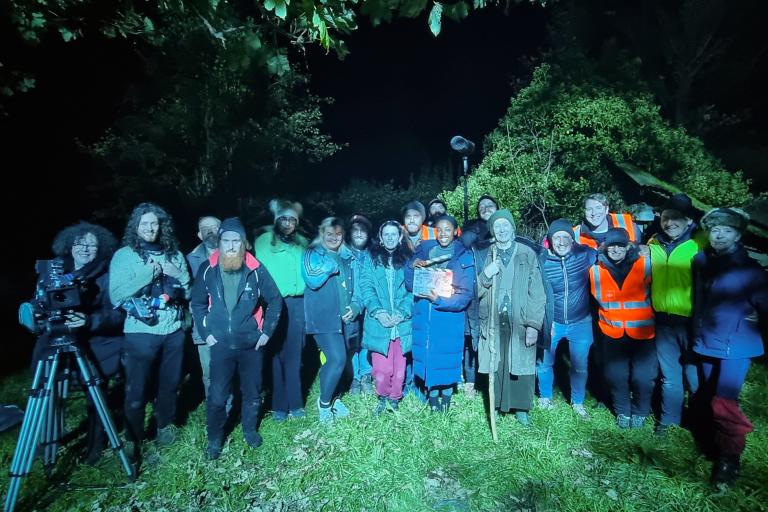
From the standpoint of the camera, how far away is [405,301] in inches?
175

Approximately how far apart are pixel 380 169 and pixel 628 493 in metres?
15.0

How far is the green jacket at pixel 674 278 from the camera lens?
397 centimetres

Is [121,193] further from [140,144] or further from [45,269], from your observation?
[45,269]

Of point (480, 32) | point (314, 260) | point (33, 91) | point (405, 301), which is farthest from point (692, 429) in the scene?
point (480, 32)

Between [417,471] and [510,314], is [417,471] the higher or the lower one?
the lower one

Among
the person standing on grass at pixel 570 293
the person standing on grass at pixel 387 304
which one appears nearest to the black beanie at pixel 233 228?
the person standing on grass at pixel 387 304

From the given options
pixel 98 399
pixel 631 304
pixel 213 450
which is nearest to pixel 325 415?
pixel 213 450

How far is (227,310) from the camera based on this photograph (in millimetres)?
3752

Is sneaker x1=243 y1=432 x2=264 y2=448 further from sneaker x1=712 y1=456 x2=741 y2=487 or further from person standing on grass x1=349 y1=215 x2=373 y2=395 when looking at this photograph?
sneaker x1=712 y1=456 x2=741 y2=487

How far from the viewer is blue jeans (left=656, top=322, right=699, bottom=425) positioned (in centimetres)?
412

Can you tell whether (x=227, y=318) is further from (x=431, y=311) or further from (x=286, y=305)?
(x=431, y=311)

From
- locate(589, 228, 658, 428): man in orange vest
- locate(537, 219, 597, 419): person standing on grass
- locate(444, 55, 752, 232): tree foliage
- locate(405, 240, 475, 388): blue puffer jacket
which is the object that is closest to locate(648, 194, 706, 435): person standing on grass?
locate(589, 228, 658, 428): man in orange vest

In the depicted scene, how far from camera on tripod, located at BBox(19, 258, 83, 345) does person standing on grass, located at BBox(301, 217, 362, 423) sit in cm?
196

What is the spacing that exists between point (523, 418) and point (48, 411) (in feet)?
14.3
